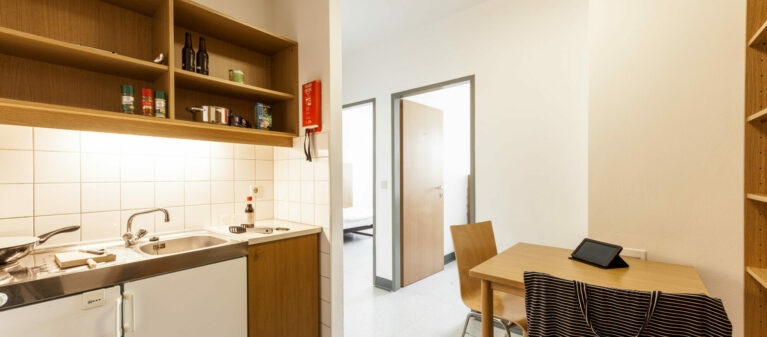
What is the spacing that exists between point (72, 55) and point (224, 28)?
74cm

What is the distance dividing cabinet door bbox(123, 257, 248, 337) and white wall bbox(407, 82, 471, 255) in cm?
289

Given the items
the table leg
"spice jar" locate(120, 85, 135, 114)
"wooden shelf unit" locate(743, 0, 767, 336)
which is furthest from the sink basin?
"wooden shelf unit" locate(743, 0, 767, 336)

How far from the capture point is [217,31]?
185 cm

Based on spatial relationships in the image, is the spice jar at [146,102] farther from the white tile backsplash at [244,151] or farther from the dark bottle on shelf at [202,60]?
the white tile backsplash at [244,151]

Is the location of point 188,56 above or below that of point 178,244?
above

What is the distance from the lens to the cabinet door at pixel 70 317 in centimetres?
96

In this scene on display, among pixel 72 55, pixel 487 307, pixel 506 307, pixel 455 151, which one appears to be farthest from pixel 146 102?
pixel 455 151

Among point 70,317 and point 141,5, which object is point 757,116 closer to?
point 70,317

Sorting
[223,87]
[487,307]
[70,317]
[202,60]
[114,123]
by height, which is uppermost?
[202,60]

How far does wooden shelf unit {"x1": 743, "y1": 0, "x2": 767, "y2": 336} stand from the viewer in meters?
1.30

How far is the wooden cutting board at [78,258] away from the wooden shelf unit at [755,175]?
2698 millimetres

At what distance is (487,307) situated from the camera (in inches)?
54.1

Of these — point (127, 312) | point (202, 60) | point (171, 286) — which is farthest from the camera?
point (202, 60)

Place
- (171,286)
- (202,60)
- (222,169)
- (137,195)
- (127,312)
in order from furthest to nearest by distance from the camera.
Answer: (222,169)
(202,60)
(137,195)
(171,286)
(127,312)
